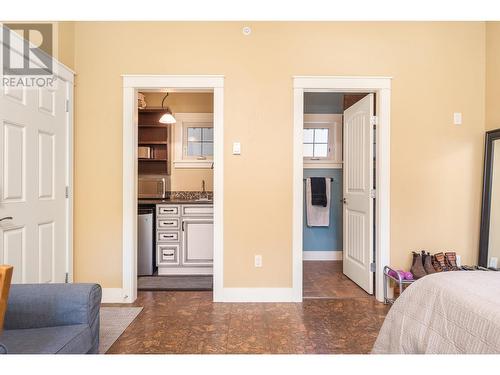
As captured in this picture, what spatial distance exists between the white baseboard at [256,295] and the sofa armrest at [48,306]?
4.84 feet

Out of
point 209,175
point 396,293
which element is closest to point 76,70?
point 209,175

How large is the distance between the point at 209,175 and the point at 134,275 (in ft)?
6.54

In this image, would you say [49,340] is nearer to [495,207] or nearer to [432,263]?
[432,263]

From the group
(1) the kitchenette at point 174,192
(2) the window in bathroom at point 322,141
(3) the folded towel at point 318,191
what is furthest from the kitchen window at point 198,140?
(3) the folded towel at point 318,191

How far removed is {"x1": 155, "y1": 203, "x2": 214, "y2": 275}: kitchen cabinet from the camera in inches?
146

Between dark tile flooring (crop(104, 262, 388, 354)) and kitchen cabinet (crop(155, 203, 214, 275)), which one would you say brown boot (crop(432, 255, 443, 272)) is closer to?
dark tile flooring (crop(104, 262, 388, 354))

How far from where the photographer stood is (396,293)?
297 centimetres

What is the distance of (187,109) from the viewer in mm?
4676

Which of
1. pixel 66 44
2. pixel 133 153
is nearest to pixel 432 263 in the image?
pixel 133 153

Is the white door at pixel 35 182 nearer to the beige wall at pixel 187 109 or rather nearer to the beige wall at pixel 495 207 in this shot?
the beige wall at pixel 187 109

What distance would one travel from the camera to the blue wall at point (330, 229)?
4672mm
